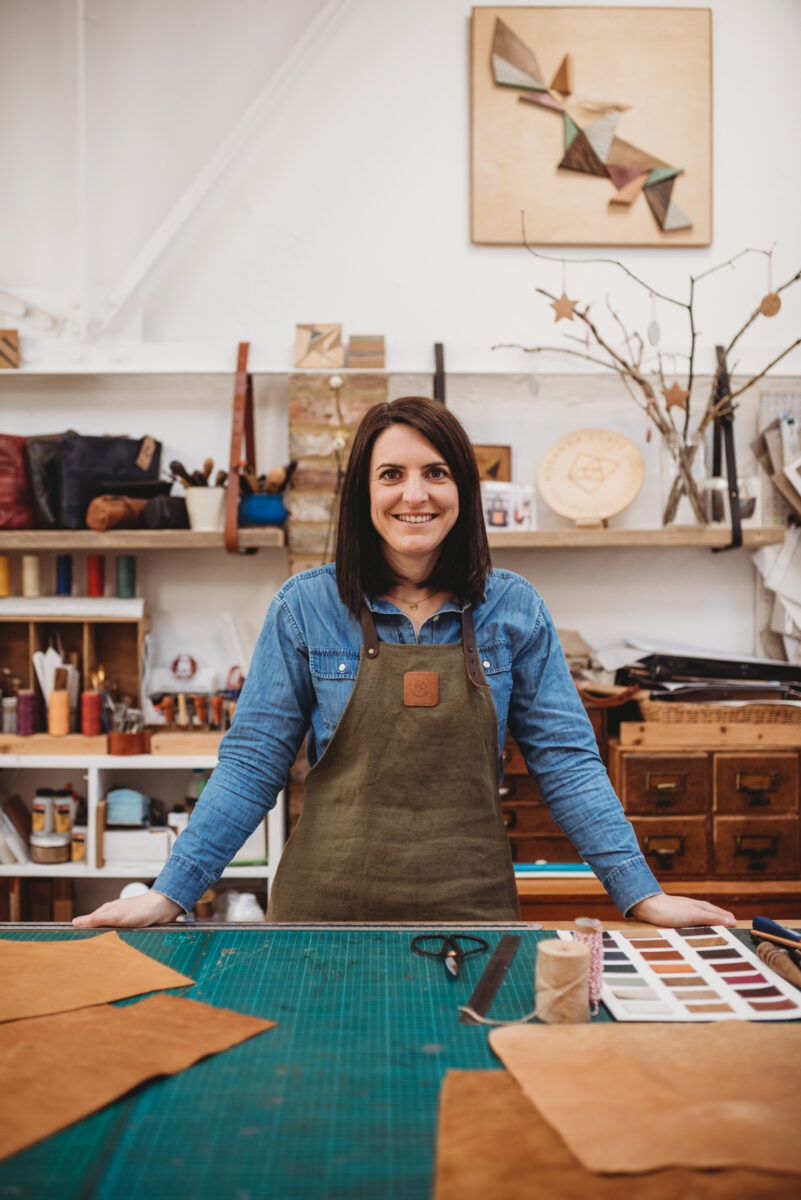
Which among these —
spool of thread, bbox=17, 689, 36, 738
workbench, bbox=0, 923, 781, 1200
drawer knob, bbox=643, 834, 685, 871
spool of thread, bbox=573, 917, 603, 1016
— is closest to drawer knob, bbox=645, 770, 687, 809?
drawer knob, bbox=643, 834, 685, 871

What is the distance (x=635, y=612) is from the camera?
351 centimetres

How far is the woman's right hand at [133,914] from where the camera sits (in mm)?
1413

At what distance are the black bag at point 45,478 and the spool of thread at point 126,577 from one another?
26 cm

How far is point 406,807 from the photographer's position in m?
1.62

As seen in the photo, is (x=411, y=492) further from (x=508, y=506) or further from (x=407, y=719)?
(x=508, y=506)

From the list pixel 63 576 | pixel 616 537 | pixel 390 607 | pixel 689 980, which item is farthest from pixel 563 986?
pixel 63 576

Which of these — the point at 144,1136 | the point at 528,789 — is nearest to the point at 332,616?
the point at 144,1136

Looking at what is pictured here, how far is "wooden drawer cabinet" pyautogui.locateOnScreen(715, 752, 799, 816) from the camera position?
2.92 metres

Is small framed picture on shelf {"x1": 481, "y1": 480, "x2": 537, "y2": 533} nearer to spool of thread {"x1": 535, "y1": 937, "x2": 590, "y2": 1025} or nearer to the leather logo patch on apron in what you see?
the leather logo patch on apron

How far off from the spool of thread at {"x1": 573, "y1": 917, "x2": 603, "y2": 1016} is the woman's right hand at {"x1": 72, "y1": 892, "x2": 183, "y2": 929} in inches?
26.4

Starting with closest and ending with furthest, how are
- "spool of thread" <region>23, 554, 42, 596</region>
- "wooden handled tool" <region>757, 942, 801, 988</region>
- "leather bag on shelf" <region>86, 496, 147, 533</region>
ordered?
"wooden handled tool" <region>757, 942, 801, 988</region>, "leather bag on shelf" <region>86, 496, 147, 533</region>, "spool of thread" <region>23, 554, 42, 596</region>

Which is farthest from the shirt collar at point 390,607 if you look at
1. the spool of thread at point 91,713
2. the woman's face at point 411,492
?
the spool of thread at point 91,713

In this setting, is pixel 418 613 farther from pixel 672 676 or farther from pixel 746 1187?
pixel 672 676

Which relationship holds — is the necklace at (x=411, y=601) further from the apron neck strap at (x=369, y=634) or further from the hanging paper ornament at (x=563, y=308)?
the hanging paper ornament at (x=563, y=308)
